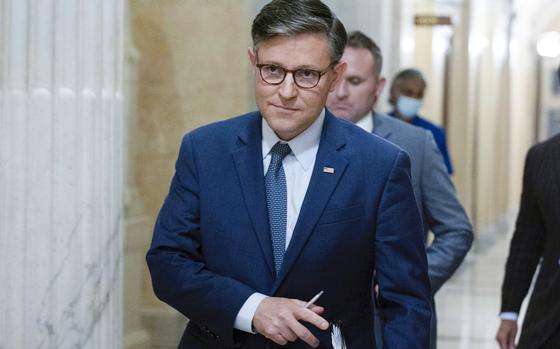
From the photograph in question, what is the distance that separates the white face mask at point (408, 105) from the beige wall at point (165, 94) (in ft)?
9.42

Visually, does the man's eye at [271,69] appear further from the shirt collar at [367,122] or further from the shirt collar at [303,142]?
the shirt collar at [367,122]

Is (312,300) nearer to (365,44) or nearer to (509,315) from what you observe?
(509,315)

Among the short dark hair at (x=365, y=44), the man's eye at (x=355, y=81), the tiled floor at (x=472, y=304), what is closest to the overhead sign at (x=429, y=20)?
the tiled floor at (x=472, y=304)

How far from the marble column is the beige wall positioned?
9.79 feet

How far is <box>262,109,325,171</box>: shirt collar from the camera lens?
3.15 meters

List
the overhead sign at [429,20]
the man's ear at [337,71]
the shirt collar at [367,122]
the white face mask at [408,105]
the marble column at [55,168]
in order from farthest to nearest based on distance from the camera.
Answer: the overhead sign at [429,20] → the white face mask at [408,105] → the shirt collar at [367,122] → the marble column at [55,168] → the man's ear at [337,71]

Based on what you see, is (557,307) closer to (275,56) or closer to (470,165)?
(275,56)

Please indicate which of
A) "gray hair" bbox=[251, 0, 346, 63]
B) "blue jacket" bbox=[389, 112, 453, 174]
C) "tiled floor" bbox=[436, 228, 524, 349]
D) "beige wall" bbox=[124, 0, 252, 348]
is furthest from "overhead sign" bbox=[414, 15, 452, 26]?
"gray hair" bbox=[251, 0, 346, 63]

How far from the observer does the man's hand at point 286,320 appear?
289cm

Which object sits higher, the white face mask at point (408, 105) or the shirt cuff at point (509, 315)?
the white face mask at point (408, 105)

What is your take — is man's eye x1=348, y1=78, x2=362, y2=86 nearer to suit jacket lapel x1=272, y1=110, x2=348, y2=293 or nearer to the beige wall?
the beige wall

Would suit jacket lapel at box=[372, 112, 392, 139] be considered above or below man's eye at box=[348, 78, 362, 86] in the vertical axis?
below

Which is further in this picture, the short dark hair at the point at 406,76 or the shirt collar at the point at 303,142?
the short dark hair at the point at 406,76

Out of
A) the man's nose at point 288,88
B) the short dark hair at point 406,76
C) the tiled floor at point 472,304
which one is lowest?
the tiled floor at point 472,304
